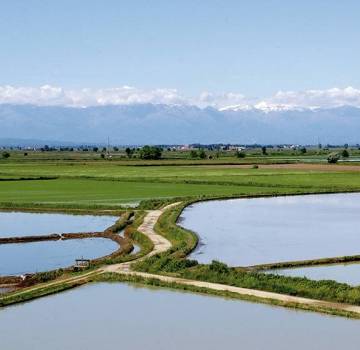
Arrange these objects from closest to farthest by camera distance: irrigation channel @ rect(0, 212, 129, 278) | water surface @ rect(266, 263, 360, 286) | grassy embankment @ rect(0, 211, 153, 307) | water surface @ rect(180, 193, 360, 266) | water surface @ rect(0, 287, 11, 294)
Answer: grassy embankment @ rect(0, 211, 153, 307) < water surface @ rect(0, 287, 11, 294) < water surface @ rect(266, 263, 360, 286) < irrigation channel @ rect(0, 212, 129, 278) < water surface @ rect(180, 193, 360, 266)

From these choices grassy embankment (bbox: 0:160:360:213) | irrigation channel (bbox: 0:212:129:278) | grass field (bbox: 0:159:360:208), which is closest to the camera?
irrigation channel (bbox: 0:212:129:278)

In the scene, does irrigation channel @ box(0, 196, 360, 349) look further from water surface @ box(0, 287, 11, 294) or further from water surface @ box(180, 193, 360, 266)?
water surface @ box(180, 193, 360, 266)

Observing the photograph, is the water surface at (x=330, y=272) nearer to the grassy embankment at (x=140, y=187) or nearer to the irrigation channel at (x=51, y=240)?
the irrigation channel at (x=51, y=240)

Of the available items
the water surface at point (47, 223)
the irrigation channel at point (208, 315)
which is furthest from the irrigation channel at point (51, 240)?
the irrigation channel at point (208, 315)

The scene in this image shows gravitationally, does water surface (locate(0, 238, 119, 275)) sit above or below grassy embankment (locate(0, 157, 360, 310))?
below

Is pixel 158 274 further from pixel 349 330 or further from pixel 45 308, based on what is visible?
pixel 349 330

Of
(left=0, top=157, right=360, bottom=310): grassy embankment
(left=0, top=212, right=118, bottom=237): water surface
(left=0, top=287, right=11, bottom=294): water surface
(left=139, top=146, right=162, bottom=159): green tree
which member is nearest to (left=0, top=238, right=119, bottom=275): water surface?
(left=0, top=157, right=360, bottom=310): grassy embankment

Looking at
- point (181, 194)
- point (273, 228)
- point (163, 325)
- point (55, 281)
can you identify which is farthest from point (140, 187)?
point (163, 325)

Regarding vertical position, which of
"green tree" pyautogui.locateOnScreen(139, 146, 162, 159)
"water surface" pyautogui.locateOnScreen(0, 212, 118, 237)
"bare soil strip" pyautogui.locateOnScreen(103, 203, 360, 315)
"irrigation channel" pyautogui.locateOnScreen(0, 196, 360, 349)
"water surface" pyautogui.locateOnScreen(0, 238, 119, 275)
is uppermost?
"green tree" pyautogui.locateOnScreen(139, 146, 162, 159)
